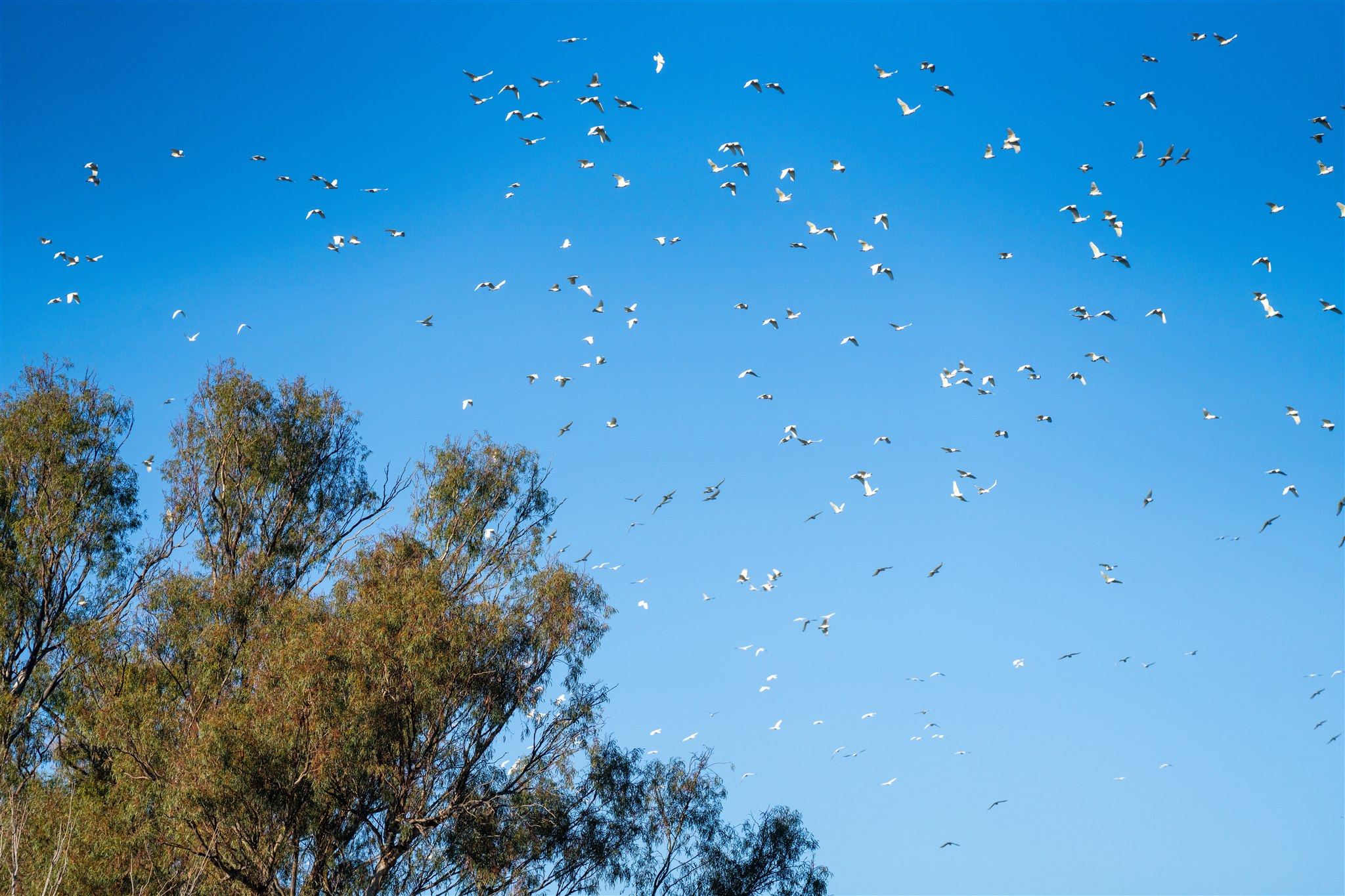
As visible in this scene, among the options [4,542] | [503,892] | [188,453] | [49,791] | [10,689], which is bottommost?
[503,892]

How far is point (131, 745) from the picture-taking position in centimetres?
1781

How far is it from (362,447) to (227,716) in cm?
928

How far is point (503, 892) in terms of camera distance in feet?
63.8

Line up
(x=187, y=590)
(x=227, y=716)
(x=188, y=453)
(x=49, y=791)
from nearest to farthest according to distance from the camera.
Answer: (x=227, y=716), (x=49, y=791), (x=187, y=590), (x=188, y=453)

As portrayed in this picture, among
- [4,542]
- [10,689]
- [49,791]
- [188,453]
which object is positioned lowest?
[49,791]

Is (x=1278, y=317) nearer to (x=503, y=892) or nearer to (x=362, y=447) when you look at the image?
(x=503, y=892)

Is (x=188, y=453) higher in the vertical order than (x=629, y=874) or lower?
higher

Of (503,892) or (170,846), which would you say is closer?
(170,846)

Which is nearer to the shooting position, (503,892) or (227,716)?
(227,716)

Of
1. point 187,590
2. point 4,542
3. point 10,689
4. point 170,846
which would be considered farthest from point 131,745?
point 4,542

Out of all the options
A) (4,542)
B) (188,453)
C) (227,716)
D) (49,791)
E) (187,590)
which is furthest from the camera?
(188,453)

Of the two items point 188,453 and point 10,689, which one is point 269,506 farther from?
point 10,689

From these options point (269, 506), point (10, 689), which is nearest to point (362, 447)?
point (269, 506)

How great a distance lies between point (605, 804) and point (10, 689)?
1077 centimetres
